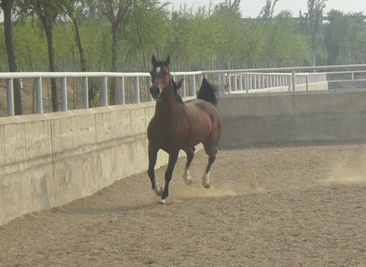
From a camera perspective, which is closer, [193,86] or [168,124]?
[168,124]

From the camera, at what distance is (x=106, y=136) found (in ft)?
35.5

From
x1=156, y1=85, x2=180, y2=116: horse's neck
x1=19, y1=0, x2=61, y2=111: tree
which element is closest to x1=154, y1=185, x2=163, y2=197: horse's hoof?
x1=156, y1=85, x2=180, y2=116: horse's neck

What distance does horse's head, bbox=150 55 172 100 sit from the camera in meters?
8.68

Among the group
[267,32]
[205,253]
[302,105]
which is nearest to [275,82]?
[302,105]

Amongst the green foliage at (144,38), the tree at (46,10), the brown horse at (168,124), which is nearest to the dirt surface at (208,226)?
the brown horse at (168,124)

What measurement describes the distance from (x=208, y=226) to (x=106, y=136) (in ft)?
13.1

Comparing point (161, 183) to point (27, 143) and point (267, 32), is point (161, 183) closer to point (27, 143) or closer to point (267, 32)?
point (27, 143)

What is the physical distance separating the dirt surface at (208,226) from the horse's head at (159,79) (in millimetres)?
1450

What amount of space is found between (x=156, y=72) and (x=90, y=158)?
190cm

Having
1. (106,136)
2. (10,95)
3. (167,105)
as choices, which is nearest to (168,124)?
(167,105)

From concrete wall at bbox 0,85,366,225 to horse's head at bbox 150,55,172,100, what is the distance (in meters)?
1.34

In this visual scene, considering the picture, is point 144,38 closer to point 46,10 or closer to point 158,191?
point 46,10

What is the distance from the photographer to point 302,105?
18.1m

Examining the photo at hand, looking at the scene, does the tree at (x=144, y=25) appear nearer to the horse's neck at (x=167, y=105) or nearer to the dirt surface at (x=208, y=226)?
the dirt surface at (x=208, y=226)
